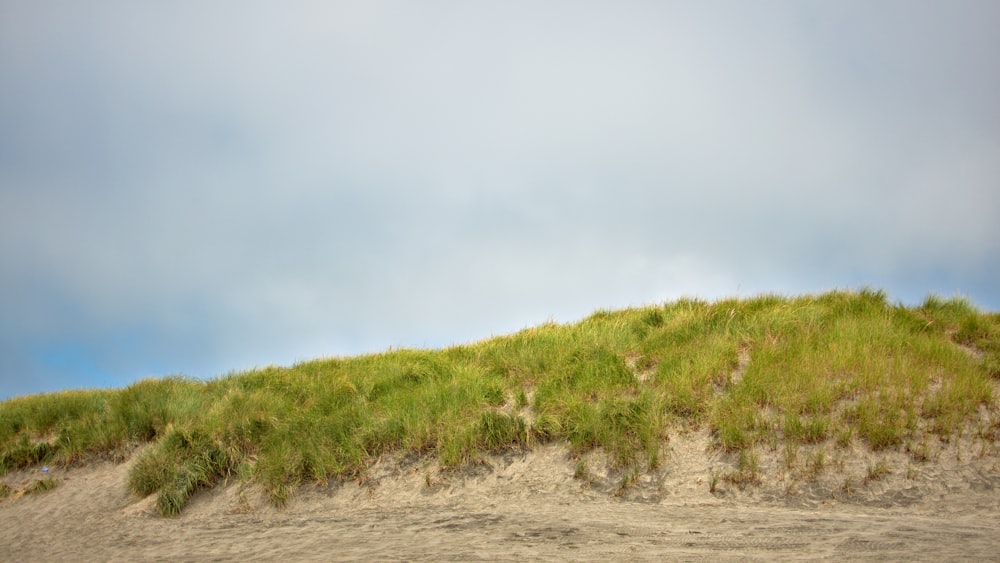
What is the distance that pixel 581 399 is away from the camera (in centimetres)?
1102

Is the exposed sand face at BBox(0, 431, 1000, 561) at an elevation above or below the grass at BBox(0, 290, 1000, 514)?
below

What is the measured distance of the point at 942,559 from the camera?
6539 mm

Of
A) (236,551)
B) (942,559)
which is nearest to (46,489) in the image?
(236,551)

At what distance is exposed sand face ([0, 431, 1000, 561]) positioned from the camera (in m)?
7.32

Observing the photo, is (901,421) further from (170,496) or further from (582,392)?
(170,496)

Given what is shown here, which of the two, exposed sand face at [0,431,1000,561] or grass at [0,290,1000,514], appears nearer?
exposed sand face at [0,431,1000,561]

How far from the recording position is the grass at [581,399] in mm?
9953

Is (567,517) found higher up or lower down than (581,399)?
lower down

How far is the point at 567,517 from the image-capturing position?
331 inches

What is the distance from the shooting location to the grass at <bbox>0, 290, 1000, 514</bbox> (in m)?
9.95

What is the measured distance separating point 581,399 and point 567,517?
2914 mm

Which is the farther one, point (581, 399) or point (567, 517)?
point (581, 399)

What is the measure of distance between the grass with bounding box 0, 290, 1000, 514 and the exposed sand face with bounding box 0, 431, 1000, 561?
35 cm

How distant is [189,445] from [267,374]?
12.6 ft
